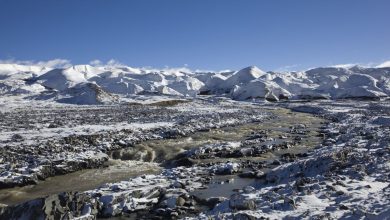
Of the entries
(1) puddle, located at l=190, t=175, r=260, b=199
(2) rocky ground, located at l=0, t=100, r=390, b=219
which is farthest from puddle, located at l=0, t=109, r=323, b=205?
(2) rocky ground, located at l=0, t=100, r=390, b=219

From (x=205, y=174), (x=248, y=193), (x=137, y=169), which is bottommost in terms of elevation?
(x=137, y=169)

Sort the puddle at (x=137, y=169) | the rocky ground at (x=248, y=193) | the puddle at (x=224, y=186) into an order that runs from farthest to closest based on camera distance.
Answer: the puddle at (x=137, y=169), the puddle at (x=224, y=186), the rocky ground at (x=248, y=193)

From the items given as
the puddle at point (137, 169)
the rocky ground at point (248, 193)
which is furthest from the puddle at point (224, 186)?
the rocky ground at point (248, 193)

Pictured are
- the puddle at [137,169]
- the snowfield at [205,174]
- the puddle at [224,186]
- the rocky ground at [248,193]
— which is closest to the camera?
the rocky ground at [248,193]

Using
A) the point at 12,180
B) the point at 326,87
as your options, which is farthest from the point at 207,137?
the point at 326,87

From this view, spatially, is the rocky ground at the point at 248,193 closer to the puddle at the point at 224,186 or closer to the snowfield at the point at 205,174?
the snowfield at the point at 205,174

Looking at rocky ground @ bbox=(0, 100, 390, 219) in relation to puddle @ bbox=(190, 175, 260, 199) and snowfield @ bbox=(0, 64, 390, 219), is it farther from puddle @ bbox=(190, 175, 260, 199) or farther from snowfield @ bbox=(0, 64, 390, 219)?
puddle @ bbox=(190, 175, 260, 199)

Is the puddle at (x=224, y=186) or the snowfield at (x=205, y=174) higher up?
the snowfield at (x=205, y=174)

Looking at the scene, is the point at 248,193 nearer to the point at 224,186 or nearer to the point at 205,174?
the point at 224,186

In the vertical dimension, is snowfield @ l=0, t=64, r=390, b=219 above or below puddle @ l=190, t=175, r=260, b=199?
above

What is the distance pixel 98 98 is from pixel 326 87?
79778 millimetres

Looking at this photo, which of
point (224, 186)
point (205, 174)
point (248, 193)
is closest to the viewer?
point (248, 193)

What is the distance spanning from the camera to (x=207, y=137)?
34.7 meters

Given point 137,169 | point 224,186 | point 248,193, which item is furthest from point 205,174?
point 248,193
